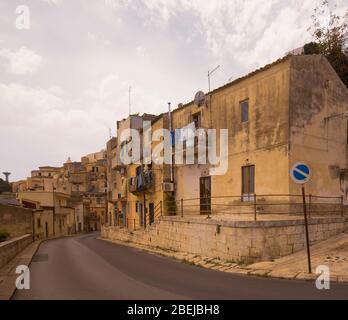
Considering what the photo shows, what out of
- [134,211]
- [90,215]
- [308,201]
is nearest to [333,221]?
[308,201]

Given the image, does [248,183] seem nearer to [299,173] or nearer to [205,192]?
[205,192]

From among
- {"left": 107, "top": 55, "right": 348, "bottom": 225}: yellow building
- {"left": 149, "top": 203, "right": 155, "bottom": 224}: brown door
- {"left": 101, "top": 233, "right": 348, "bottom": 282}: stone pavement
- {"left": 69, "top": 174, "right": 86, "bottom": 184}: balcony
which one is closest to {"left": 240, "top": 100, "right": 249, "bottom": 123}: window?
{"left": 107, "top": 55, "right": 348, "bottom": 225}: yellow building

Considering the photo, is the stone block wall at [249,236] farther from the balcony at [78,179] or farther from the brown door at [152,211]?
the balcony at [78,179]

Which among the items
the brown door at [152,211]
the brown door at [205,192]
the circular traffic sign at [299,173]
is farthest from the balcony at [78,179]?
the circular traffic sign at [299,173]

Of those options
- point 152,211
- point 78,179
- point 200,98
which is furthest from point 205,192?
point 78,179

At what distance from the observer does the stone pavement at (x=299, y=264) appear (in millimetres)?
11078

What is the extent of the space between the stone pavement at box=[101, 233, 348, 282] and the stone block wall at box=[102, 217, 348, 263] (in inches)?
13.0

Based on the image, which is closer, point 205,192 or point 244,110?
point 244,110

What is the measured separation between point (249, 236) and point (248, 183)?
5338 mm

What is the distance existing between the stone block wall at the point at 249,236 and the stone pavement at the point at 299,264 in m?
0.33

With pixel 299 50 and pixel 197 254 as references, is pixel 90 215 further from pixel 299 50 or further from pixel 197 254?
pixel 197 254

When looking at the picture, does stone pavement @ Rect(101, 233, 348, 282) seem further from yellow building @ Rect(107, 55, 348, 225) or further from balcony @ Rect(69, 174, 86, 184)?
balcony @ Rect(69, 174, 86, 184)

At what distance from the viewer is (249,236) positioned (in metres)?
13.9

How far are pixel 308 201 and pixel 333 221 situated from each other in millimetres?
1695
